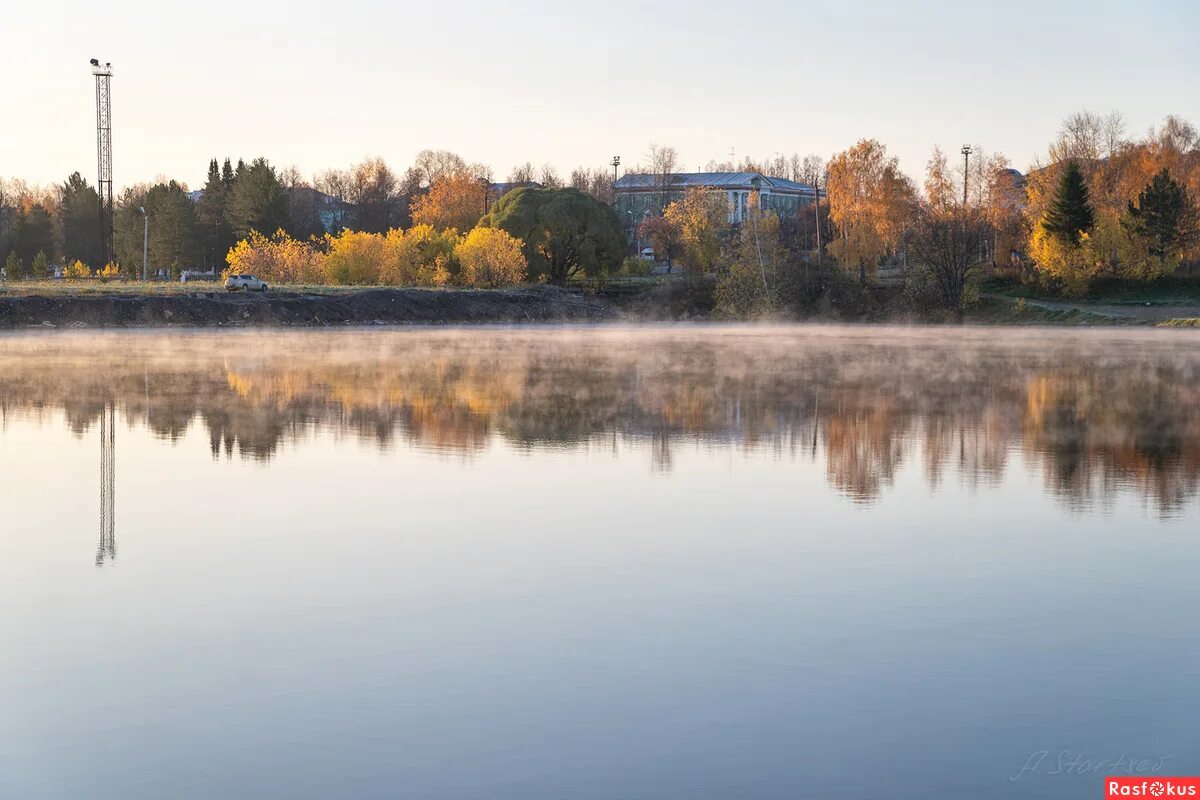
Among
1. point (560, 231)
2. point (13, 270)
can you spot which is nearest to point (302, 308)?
point (560, 231)

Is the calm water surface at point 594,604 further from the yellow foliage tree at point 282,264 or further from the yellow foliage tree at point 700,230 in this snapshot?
the yellow foliage tree at point 700,230

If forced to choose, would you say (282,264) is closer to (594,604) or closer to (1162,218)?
(1162,218)

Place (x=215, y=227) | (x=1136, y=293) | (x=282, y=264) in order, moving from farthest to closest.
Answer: (x=215, y=227)
(x=282, y=264)
(x=1136, y=293)

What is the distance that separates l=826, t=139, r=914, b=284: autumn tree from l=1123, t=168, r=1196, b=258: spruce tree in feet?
47.1

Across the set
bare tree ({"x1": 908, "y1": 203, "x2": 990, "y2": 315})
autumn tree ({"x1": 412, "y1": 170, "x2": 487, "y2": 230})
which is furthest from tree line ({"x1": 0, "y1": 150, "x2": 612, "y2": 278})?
bare tree ({"x1": 908, "y1": 203, "x2": 990, "y2": 315})

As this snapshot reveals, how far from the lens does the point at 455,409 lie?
84.3 feet

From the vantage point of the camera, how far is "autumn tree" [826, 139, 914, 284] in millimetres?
89125

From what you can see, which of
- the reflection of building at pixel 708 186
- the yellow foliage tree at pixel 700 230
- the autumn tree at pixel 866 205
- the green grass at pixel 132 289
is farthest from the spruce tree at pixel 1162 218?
the reflection of building at pixel 708 186

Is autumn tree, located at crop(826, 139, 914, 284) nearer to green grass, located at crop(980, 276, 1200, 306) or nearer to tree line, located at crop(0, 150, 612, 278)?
green grass, located at crop(980, 276, 1200, 306)

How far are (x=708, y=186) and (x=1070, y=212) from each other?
84.5 metres

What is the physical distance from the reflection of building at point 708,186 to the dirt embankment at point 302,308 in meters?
81.5

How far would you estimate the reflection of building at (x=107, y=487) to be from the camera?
42.3 feet

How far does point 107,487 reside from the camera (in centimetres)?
1661

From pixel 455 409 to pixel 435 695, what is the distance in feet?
57.4
